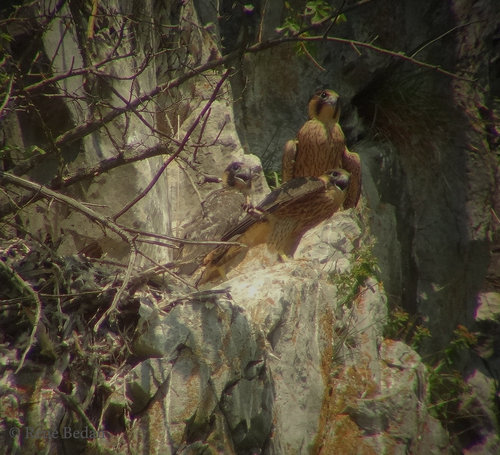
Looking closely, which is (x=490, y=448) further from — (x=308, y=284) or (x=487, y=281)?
(x=308, y=284)

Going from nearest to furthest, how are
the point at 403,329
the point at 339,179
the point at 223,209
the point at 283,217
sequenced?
the point at 283,217, the point at 339,179, the point at 223,209, the point at 403,329

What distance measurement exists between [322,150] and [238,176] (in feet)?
2.59

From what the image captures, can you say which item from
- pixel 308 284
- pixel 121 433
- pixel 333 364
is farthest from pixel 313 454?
pixel 121 433

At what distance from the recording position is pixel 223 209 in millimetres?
4262

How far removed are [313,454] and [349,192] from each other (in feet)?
7.32

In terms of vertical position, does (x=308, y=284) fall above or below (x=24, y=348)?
above

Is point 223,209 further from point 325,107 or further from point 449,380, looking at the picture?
point 449,380

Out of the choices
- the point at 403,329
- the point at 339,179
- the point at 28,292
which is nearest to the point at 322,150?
the point at 339,179

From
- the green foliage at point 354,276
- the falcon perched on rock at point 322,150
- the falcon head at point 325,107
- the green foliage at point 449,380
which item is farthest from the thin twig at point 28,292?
the green foliage at point 449,380

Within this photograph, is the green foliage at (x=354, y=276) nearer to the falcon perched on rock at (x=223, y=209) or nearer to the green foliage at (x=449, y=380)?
the falcon perched on rock at (x=223, y=209)

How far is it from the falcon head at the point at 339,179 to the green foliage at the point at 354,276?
34.3 inches

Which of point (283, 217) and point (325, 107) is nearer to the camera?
point (283, 217)

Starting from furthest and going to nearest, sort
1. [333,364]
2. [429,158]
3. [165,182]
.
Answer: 1. [429,158]
2. [165,182]
3. [333,364]

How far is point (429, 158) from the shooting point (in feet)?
20.8
